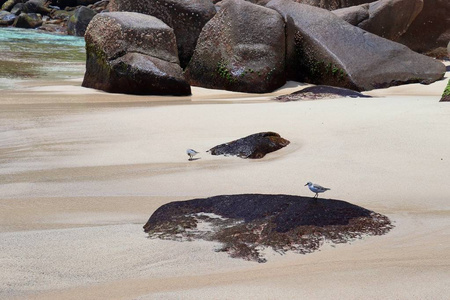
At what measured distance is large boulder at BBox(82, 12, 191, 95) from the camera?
9.07 m

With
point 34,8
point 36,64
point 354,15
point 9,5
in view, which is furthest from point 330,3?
point 9,5

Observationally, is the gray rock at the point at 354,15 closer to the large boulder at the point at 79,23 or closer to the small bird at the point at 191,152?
the small bird at the point at 191,152

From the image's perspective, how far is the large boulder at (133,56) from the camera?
29.8 feet

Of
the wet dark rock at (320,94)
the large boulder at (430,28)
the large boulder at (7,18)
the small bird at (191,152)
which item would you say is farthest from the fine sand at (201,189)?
the large boulder at (7,18)

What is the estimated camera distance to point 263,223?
2.90 m

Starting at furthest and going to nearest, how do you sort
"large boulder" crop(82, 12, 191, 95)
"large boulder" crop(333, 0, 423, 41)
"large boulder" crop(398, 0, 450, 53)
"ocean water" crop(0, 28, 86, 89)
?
"large boulder" crop(398, 0, 450, 53) < "large boulder" crop(333, 0, 423, 41) < "ocean water" crop(0, 28, 86, 89) < "large boulder" crop(82, 12, 191, 95)

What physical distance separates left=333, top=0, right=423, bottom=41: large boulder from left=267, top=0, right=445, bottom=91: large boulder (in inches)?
85.4

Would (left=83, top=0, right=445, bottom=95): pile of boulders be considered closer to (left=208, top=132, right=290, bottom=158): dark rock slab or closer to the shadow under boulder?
(left=208, top=132, right=290, bottom=158): dark rock slab

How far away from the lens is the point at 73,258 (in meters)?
2.68

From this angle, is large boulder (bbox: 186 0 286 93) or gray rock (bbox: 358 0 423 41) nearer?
large boulder (bbox: 186 0 286 93)

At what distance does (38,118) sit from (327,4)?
10627 mm

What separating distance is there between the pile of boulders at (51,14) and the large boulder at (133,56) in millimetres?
21490

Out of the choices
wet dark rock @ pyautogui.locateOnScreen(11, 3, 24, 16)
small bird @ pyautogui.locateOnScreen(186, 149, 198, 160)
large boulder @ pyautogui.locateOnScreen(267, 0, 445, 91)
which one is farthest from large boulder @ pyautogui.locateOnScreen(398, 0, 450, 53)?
wet dark rock @ pyautogui.locateOnScreen(11, 3, 24, 16)

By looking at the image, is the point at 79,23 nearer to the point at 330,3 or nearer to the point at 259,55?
the point at 330,3
